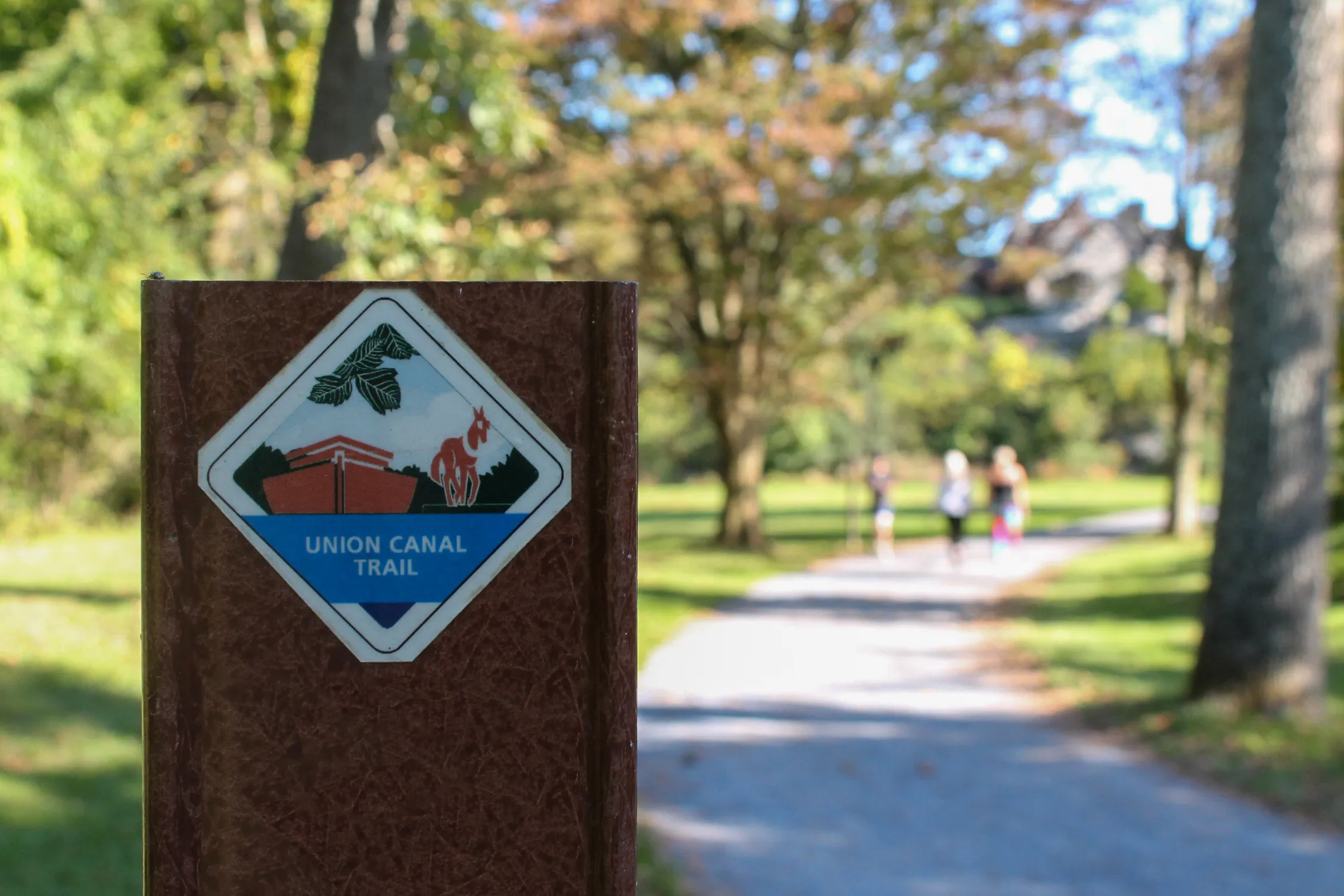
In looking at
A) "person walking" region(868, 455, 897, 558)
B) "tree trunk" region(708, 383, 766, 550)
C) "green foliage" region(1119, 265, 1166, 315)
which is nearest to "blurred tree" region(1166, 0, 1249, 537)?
"person walking" region(868, 455, 897, 558)

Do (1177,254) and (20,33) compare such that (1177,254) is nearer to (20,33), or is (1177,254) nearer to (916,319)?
(916,319)

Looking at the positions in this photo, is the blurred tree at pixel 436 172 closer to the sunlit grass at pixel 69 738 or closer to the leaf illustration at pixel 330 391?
the sunlit grass at pixel 69 738

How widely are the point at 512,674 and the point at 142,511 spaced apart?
0.55 m

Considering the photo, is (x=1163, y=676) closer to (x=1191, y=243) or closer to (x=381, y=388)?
(x=381, y=388)

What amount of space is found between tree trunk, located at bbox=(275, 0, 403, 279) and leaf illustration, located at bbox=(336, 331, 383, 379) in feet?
24.1

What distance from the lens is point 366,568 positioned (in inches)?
66.4

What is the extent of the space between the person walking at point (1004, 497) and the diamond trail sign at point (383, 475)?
54.7 feet

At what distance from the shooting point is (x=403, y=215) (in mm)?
8008

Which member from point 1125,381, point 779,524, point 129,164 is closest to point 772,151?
point 129,164

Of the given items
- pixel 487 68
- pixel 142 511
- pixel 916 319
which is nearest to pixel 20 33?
pixel 487 68

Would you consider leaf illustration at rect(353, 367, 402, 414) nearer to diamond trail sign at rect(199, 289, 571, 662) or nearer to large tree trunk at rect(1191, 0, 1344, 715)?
diamond trail sign at rect(199, 289, 571, 662)

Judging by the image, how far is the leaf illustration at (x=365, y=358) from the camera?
171 cm

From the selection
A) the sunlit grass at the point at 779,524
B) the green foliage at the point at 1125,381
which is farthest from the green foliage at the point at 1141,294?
the sunlit grass at the point at 779,524

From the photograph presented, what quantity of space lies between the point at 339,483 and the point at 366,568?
0.12 m
